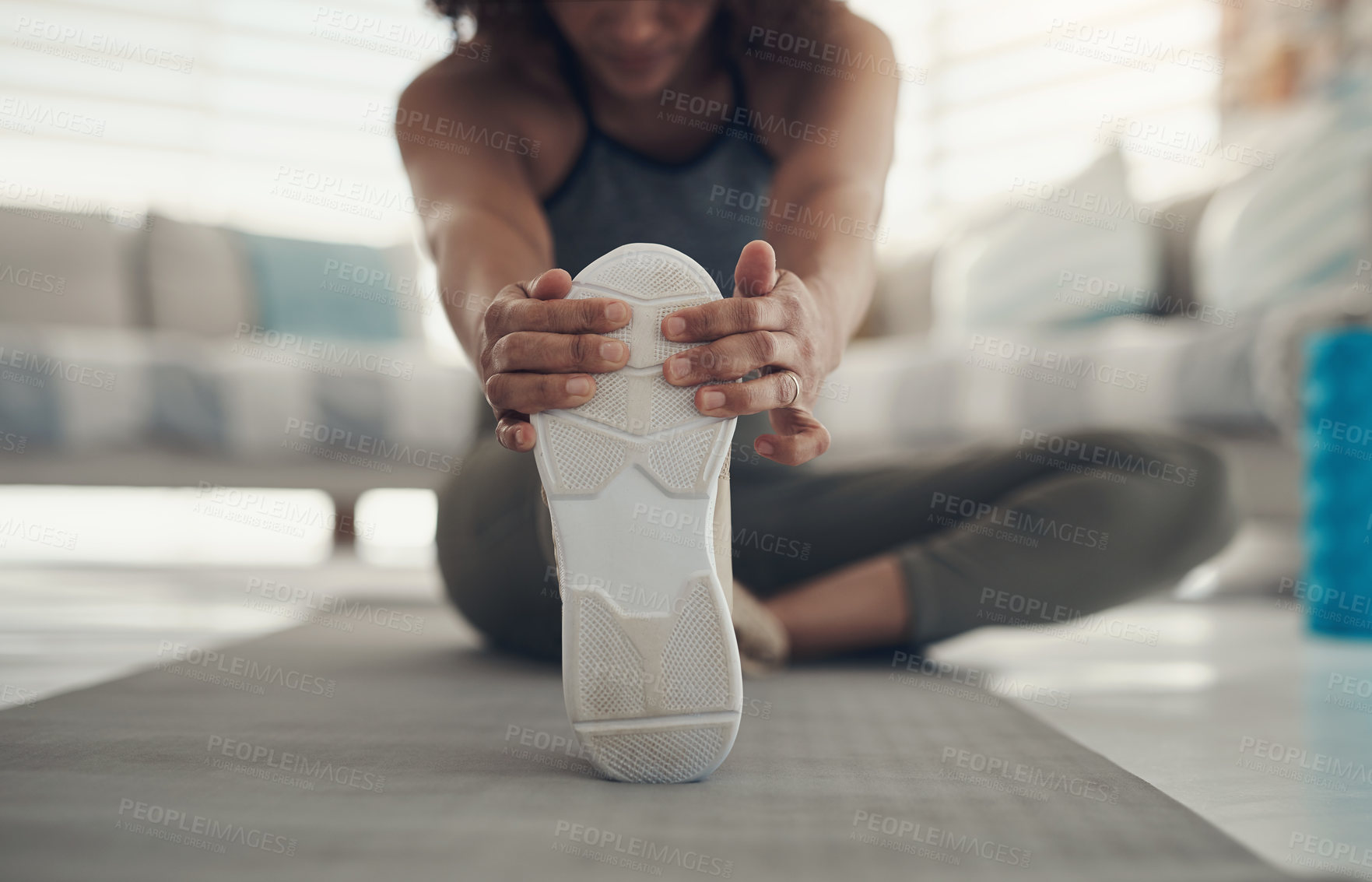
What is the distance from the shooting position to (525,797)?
564 mm

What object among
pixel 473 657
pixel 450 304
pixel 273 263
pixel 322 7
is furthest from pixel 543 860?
pixel 322 7

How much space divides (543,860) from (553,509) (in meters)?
0.20

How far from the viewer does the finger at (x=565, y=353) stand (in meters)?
0.58

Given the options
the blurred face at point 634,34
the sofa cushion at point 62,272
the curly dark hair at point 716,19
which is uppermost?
the curly dark hair at point 716,19

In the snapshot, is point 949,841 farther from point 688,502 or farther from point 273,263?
point 273,263

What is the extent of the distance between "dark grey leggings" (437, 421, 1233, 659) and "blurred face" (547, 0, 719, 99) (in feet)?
1.22

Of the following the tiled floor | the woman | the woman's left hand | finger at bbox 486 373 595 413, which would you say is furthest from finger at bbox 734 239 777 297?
the tiled floor

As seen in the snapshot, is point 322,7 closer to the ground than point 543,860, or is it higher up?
higher up

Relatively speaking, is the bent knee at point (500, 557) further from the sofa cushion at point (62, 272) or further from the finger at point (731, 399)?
the sofa cushion at point (62, 272)

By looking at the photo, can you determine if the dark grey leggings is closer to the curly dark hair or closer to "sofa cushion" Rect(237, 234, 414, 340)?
the curly dark hair

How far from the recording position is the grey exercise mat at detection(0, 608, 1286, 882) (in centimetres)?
46

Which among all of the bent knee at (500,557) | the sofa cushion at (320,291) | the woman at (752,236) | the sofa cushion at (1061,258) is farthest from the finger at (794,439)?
the sofa cushion at (320,291)

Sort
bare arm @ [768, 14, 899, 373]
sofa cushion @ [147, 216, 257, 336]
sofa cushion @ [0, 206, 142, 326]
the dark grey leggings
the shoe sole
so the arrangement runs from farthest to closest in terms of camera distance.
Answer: sofa cushion @ [147, 216, 257, 336], sofa cushion @ [0, 206, 142, 326], the dark grey leggings, bare arm @ [768, 14, 899, 373], the shoe sole

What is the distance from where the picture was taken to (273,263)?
2.95 meters
